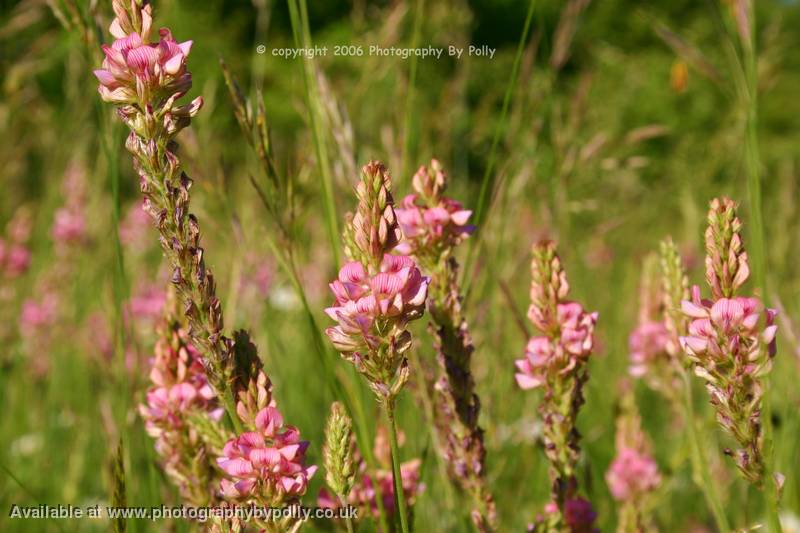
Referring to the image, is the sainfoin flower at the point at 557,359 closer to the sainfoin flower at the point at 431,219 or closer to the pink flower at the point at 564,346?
the pink flower at the point at 564,346

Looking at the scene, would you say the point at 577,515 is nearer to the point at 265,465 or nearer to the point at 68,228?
the point at 265,465

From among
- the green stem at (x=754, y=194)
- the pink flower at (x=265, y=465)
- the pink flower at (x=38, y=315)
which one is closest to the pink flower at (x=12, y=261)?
the pink flower at (x=38, y=315)

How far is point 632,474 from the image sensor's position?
57.5 inches

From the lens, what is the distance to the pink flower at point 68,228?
3.26m

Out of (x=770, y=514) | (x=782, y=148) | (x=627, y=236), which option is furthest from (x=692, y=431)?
(x=782, y=148)

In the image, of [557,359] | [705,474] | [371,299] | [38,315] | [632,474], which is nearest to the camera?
[371,299]

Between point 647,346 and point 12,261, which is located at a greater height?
point 12,261

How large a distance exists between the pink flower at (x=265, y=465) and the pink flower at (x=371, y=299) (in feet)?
0.35

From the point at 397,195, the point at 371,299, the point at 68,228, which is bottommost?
the point at 371,299

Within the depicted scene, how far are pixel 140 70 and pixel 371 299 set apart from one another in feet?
0.99

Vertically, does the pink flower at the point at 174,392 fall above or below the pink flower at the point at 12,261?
below

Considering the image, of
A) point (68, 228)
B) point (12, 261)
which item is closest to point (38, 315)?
point (12, 261)

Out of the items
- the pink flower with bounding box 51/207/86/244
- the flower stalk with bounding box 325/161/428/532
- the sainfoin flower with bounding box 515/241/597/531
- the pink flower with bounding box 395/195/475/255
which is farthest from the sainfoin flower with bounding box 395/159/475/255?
the pink flower with bounding box 51/207/86/244

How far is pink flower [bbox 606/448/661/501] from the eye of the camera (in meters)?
1.43
